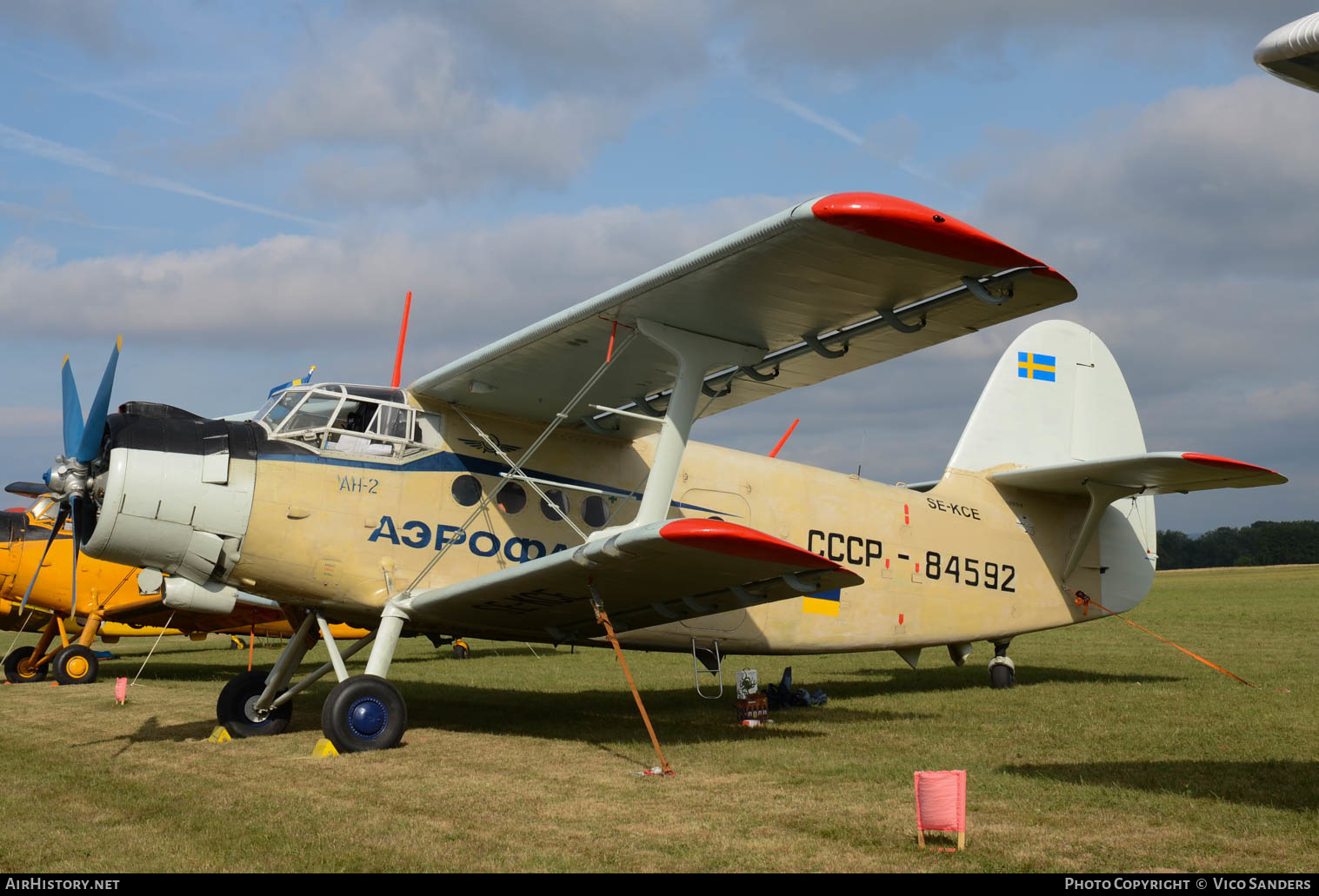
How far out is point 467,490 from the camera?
28.8 feet

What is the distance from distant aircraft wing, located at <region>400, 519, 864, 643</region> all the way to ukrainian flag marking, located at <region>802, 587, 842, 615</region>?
7.15ft

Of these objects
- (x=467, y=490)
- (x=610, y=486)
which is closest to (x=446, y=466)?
(x=467, y=490)

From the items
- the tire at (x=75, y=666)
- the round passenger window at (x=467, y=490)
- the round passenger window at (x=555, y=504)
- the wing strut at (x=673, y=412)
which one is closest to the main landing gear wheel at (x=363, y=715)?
the round passenger window at (x=467, y=490)

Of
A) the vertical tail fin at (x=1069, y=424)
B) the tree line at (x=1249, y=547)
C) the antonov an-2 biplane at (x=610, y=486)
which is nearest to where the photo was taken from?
the antonov an-2 biplane at (x=610, y=486)

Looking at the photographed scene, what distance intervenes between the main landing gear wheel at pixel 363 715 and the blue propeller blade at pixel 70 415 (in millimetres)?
2769

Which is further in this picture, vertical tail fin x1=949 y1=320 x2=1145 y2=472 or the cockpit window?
vertical tail fin x1=949 y1=320 x2=1145 y2=472

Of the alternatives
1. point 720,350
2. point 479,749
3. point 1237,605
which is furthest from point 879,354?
point 1237,605

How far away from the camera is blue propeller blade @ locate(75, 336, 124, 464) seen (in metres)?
7.33

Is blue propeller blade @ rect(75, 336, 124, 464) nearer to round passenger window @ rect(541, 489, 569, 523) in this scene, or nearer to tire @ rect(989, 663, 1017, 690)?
round passenger window @ rect(541, 489, 569, 523)

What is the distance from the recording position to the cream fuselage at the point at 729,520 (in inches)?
319

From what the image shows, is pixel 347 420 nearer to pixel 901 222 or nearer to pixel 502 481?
pixel 502 481

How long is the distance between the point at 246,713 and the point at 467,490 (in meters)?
2.75

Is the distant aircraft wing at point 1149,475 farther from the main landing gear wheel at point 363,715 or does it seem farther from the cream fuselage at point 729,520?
the main landing gear wheel at point 363,715

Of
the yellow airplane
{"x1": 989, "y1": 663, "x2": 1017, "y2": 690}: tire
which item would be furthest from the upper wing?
the yellow airplane
